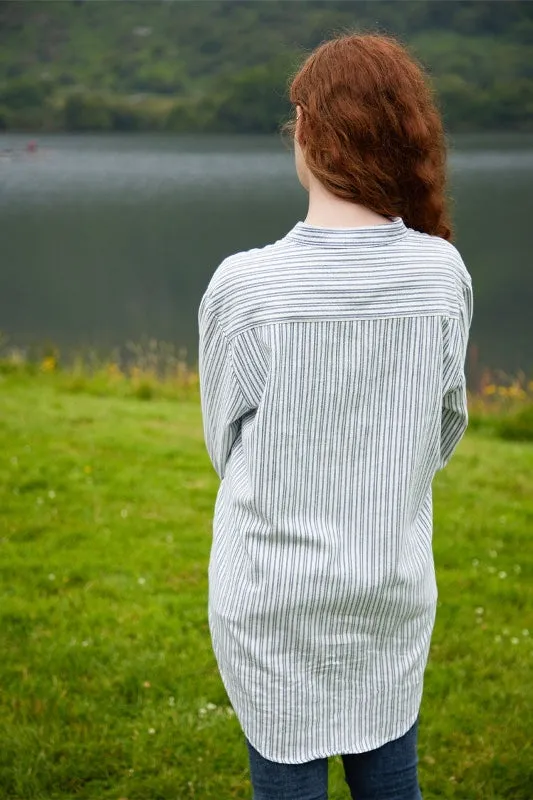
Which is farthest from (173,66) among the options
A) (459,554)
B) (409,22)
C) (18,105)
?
(459,554)

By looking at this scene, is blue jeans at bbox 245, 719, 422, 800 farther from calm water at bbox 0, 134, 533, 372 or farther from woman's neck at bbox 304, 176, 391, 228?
calm water at bbox 0, 134, 533, 372

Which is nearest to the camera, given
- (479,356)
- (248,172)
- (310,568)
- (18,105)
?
(310,568)

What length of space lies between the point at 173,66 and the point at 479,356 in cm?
8295

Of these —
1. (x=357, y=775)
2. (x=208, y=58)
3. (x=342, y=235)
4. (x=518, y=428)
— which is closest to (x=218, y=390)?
(x=342, y=235)

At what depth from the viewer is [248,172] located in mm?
56156

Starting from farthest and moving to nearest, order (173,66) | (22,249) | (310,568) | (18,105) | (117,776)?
(173,66) < (18,105) < (22,249) < (117,776) < (310,568)

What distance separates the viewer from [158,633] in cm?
409

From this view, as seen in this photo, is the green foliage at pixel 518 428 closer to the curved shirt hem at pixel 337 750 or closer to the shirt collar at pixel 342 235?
the curved shirt hem at pixel 337 750

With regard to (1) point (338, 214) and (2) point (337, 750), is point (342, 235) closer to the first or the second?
(1) point (338, 214)

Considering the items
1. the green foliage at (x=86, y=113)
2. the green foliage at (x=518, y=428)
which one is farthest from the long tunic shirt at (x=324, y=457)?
the green foliage at (x=86, y=113)

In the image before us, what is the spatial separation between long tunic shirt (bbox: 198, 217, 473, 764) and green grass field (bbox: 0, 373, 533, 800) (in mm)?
1477

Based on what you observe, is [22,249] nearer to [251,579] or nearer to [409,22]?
[251,579]

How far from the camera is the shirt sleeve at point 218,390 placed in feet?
5.81

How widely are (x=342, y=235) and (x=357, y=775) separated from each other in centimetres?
107
